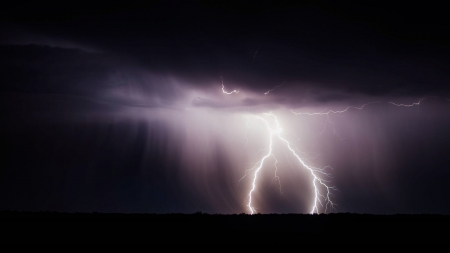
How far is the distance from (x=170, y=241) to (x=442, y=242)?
16.8 ft

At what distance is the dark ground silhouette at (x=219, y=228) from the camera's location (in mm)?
6379

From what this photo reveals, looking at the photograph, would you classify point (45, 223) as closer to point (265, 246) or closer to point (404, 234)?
point (265, 246)

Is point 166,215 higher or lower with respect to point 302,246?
higher

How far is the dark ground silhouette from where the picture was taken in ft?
20.9

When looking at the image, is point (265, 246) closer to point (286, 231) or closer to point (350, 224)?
point (286, 231)

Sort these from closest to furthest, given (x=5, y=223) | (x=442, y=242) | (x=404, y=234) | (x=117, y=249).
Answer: (x=117, y=249) → (x=442, y=242) → (x=404, y=234) → (x=5, y=223)

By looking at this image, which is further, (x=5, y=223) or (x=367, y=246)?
(x=5, y=223)

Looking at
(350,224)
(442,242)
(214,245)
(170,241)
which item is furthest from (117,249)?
(442,242)

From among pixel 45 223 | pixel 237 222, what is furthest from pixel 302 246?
pixel 45 223

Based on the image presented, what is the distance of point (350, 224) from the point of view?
7.72 metres

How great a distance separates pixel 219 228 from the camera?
7258mm

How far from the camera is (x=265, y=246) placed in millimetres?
5922

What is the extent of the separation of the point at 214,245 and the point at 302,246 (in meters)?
1.59

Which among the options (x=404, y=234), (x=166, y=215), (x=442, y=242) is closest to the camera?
(x=442, y=242)
